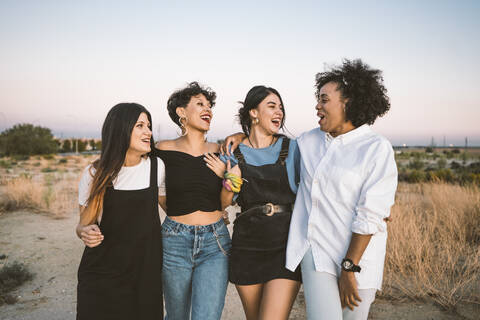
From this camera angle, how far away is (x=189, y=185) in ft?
9.75

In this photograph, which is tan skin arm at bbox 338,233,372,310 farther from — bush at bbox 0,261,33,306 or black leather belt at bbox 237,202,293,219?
bush at bbox 0,261,33,306

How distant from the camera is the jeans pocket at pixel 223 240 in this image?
2857mm

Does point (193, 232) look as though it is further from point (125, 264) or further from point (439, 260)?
point (439, 260)

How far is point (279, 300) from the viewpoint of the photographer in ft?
8.22

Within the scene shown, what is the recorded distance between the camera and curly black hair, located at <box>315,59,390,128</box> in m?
2.29

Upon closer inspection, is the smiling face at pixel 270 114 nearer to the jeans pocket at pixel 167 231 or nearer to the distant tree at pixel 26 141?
the jeans pocket at pixel 167 231

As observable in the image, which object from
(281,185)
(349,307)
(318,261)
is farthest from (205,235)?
(349,307)

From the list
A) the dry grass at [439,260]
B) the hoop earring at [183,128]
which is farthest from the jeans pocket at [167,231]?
the dry grass at [439,260]

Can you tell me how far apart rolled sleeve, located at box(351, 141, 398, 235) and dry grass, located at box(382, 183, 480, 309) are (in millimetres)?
2980

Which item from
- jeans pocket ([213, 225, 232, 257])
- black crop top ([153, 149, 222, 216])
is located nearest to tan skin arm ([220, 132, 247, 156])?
black crop top ([153, 149, 222, 216])

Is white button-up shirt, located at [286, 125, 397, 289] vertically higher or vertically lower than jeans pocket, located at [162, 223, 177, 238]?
higher

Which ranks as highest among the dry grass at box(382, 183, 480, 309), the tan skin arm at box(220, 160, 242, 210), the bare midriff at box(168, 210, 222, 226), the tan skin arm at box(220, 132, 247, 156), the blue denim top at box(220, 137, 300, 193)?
the tan skin arm at box(220, 132, 247, 156)

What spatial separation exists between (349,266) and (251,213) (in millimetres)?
930

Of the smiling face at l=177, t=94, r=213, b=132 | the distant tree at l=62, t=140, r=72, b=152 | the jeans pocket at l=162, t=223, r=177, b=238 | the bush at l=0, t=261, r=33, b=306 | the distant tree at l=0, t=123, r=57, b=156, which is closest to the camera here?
the jeans pocket at l=162, t=223, r=177, b=238
